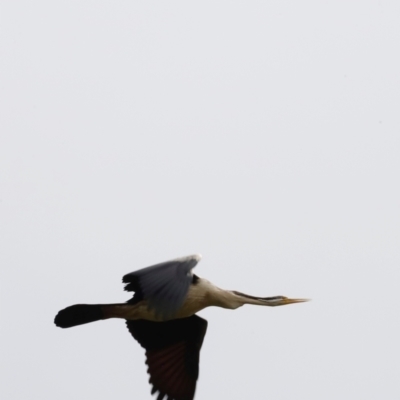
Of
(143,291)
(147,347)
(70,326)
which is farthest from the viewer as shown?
(147,347)

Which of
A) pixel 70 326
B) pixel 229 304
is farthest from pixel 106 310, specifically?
pixel 229 304

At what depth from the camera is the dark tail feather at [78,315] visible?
14.1 meters

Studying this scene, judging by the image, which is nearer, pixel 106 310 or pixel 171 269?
pixel 171 269

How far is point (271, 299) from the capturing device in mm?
15383

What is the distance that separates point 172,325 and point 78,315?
1.51 m

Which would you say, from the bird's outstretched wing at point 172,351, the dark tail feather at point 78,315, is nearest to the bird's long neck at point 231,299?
the bird's outstretched wing at point 172,351

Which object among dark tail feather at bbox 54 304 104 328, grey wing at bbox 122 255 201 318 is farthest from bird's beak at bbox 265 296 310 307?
grey wing at bbox 122 255 201 318

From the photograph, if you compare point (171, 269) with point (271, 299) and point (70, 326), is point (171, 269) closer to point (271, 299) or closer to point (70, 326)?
point (70, 326)

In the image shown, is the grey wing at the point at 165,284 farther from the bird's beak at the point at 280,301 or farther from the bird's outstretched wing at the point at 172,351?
the bird's beak at the point at 280,301

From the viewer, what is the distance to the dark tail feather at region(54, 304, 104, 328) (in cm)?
1409

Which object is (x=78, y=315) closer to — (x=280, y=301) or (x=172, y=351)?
(x=172, y=351)

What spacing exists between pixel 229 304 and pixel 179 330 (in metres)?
0.79

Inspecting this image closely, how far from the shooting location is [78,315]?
1416 cm

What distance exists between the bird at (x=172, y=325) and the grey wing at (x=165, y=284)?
0.61 metres
